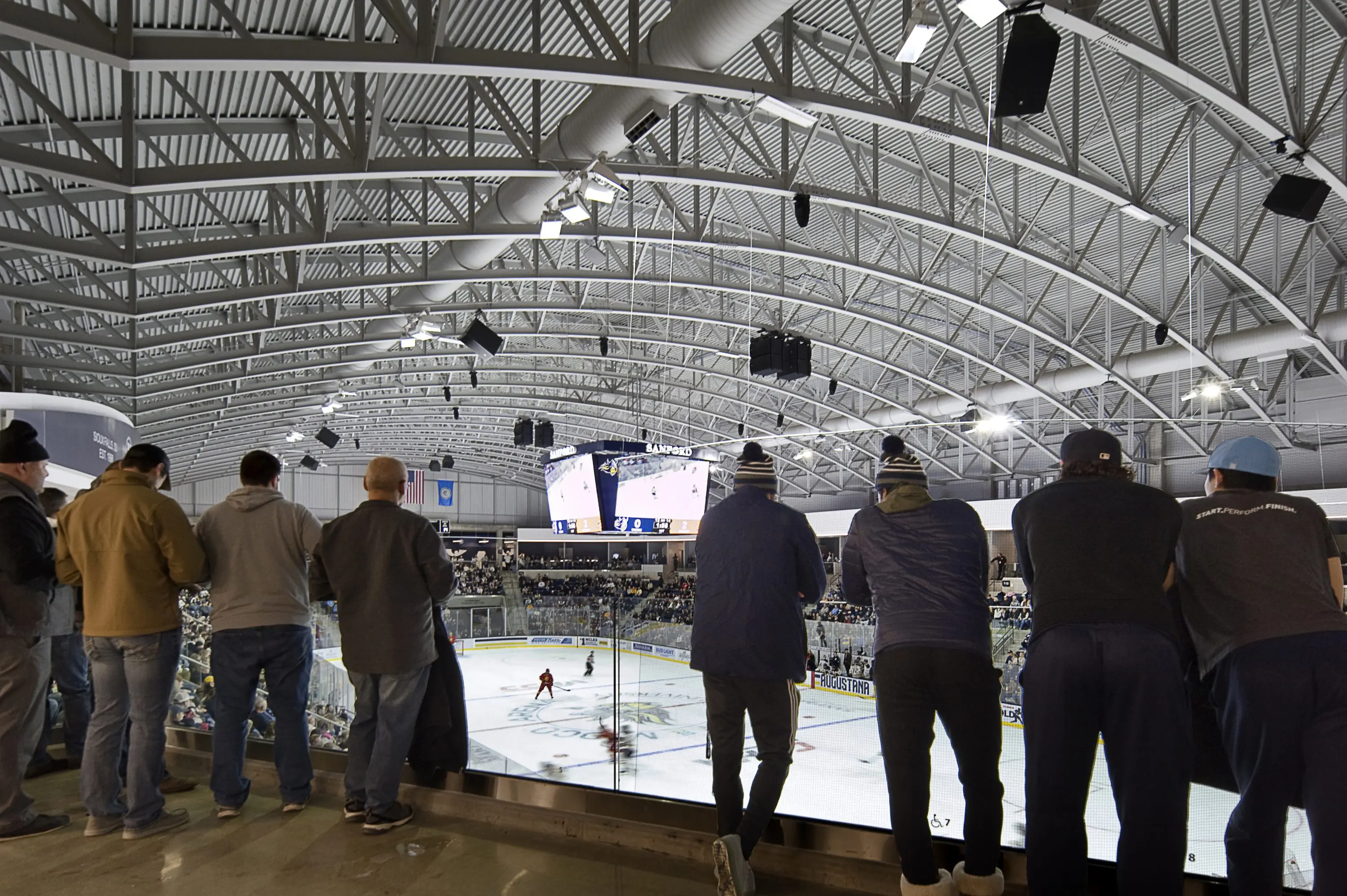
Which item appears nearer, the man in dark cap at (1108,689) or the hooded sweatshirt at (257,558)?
the man in dark cap at (1108,689)

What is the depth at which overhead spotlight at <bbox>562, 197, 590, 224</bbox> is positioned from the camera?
40.8 feet

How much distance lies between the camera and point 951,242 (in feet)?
67.9

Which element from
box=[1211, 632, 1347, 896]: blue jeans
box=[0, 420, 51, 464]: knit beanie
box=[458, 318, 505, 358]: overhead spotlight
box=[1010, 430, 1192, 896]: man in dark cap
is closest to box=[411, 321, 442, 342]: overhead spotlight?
box=[458, 318, 505, 358]: overhead spotlight

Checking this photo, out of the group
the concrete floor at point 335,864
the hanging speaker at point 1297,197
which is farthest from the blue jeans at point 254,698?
the hanging speaker at point 1297,197

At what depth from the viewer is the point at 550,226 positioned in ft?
44.2

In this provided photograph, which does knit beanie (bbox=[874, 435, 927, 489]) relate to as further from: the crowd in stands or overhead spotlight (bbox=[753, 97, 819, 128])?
the crowd in stands

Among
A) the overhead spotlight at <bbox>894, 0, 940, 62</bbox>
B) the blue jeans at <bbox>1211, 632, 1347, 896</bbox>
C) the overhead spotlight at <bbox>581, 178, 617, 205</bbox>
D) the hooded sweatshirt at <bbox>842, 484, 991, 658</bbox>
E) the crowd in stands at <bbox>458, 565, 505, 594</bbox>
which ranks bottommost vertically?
the crowd in stands at <bbox>458, 565, 505, 594</bbox>

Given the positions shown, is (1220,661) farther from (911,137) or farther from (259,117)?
(911,137)

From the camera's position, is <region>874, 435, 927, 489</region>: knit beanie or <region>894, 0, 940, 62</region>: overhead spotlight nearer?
<region>874, 435, 927, 489</region>: knit beanie

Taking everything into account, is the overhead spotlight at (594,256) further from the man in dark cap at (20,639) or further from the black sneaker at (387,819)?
the black sneaker at (387,819)

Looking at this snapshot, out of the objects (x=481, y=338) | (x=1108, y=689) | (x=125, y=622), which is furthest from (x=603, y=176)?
(x=1108, y=689)

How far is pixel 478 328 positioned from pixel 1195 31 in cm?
1334

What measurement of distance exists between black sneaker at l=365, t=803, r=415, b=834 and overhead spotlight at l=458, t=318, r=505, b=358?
15.7m

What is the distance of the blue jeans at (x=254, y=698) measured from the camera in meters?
3.91
